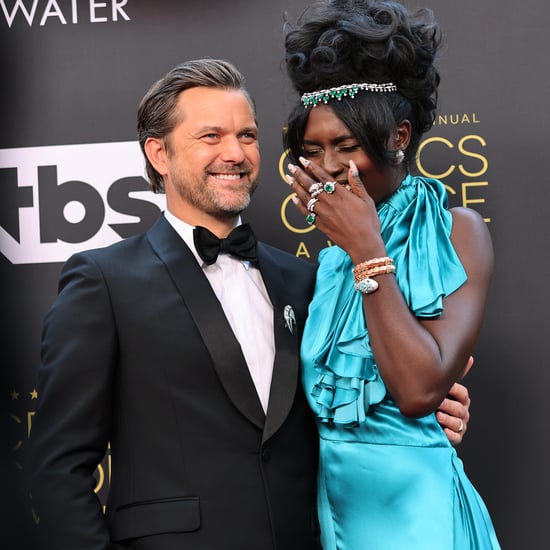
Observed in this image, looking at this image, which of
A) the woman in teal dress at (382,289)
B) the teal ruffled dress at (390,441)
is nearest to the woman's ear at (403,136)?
the woman in teal dress at (382,289)

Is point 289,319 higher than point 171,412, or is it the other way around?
point 289,319

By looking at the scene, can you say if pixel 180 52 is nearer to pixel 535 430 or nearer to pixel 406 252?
pixel 406 252

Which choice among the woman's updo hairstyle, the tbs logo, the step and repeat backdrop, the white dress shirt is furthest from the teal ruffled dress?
the tbs logo

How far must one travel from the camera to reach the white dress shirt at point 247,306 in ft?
7.80

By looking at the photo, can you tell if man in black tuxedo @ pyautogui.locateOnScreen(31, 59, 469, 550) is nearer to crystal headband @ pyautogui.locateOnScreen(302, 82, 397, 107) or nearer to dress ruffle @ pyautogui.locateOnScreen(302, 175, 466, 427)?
dress ruffle @ pyautogui.locateOnScreen(302, 175, 466, 427)

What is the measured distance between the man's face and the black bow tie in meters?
0.07

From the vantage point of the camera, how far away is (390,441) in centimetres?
230

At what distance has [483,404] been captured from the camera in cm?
324

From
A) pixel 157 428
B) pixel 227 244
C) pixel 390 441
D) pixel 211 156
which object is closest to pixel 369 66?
pixel 211 156

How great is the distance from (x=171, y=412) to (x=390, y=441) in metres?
0.54

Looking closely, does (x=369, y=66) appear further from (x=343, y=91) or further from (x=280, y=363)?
(x=280, y=363)

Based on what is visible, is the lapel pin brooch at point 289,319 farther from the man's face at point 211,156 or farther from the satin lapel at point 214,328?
the man's face at point 211,156

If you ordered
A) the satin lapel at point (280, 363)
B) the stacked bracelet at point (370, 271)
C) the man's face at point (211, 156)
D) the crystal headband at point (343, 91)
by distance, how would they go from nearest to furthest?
1. the stacked bracelet at point (370, 271)
2. the satin lapel at point (280, 363)
3. the crystal headband at point (343, 91)
4. the man's face at point (211, 156)

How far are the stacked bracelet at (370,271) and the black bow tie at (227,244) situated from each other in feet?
1.32
